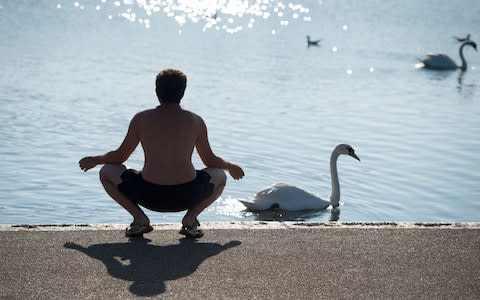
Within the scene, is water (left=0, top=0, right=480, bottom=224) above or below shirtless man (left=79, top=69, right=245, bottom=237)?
below

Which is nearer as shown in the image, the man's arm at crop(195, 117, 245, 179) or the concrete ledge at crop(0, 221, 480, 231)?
the concrete ledge at crop(0, 221, 480, 231)

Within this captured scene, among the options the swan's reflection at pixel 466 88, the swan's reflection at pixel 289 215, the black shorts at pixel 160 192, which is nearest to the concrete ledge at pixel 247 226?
the black shorts at pixel 160 192

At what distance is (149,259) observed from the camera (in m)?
6.28

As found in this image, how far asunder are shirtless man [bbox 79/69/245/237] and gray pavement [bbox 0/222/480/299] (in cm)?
25

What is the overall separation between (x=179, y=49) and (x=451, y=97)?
964 centimetres

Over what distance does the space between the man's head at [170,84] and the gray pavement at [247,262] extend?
3.23 ft

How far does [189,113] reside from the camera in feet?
22.9

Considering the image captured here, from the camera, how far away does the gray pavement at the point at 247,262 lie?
5.73 metres

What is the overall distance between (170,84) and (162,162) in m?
0.55

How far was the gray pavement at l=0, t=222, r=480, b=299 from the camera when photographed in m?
5.73

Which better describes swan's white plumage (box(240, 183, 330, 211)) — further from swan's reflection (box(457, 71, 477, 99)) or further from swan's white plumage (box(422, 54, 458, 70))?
swan's white plumage (box(422, 54, 458, 70))

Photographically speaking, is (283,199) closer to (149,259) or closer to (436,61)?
Result: (149,259)

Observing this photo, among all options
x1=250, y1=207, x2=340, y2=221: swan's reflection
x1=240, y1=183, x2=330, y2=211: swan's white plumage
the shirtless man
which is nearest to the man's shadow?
the shirtless man

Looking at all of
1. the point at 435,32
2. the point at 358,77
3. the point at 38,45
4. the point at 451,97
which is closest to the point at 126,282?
the point at 451,97
